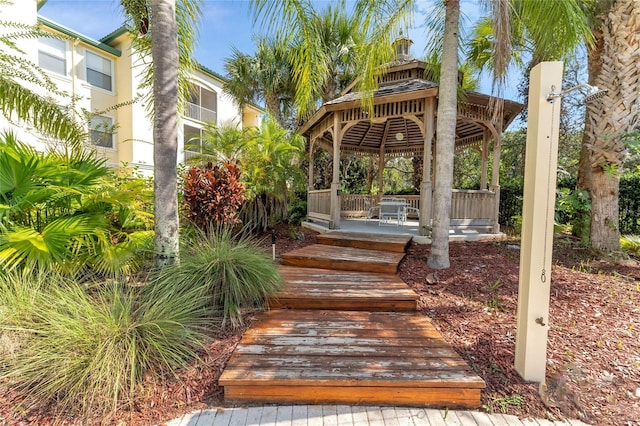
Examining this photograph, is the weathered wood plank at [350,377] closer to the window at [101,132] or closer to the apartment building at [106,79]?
the window at [101,132]

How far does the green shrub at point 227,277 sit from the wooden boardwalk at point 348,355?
0.85 feet

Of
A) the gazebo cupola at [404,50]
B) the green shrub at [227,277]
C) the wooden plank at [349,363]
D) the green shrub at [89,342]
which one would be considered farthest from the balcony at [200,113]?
the wooden plank at [349,363]

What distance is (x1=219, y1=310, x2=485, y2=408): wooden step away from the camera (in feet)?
7.45

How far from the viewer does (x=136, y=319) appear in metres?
2.61

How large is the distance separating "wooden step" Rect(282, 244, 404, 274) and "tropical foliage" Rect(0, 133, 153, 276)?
250 cm

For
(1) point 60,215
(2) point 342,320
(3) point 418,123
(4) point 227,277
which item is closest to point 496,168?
(3) point 418,123

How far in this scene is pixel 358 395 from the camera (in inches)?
89.7

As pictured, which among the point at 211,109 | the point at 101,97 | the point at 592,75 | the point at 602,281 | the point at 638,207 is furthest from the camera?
the point at 211,109

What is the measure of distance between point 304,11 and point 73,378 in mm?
5177

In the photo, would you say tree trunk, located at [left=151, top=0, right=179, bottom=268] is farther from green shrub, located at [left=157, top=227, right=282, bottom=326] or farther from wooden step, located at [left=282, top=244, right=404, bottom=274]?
wooden step, located at [left=282, top=244, right=404, bottom=274]

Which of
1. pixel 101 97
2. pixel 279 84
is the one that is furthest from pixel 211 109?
pixel 279 84

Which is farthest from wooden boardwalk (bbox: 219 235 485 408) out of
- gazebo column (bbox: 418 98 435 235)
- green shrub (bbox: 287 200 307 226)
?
green shrub (bbox: 287 200 307 226)

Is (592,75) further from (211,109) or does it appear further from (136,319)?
(211,109)

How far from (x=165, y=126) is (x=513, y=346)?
14.3ft
